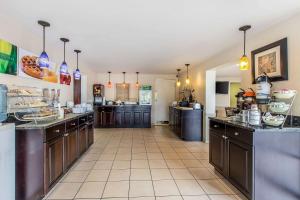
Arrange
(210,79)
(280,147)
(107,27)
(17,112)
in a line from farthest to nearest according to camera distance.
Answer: (210,79)
(107,27)
(17,112)
(280,147)

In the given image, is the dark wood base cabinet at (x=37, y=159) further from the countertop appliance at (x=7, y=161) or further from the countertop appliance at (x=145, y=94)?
the countertop appliance at (x=145, y=94)

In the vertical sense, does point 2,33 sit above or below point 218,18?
below

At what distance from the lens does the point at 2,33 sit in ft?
7.84

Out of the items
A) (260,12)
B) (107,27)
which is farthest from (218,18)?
(107,27)

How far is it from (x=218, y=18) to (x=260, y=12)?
1.63 feet

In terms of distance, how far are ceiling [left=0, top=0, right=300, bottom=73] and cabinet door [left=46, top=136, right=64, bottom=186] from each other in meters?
1.68

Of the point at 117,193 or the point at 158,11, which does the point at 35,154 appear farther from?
the point at 158,11

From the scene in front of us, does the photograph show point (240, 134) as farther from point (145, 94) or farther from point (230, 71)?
point (230, 71)

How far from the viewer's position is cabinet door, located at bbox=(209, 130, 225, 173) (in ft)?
9.06

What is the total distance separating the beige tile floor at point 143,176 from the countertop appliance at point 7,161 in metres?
0.54

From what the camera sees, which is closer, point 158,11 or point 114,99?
point 158,11

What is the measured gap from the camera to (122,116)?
7.38 metres

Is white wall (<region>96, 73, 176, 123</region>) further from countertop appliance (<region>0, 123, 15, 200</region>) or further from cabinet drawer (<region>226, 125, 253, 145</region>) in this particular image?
countertop appliance (<region>0, 123, 15, 200</region>)

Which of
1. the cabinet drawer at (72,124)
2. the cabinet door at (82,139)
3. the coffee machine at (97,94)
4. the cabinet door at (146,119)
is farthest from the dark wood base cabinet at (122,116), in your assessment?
the cabinet drawer at (72,124)
